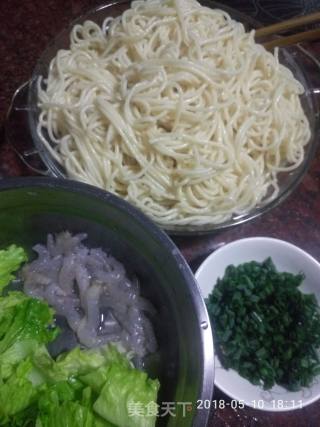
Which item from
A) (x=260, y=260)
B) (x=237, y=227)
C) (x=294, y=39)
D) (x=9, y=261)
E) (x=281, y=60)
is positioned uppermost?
(x=294, y=39)

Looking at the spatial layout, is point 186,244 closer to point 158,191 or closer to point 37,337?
point 158,191

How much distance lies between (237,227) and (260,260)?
0.75 feet

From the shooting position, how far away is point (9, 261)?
1589 millimetres

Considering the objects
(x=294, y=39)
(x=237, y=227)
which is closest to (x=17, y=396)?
(x=237, y=227)

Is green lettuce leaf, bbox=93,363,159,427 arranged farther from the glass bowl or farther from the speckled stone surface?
the glass bowl

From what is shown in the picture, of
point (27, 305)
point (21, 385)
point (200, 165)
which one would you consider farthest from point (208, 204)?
point (21, 385)

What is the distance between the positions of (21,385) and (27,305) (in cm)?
26

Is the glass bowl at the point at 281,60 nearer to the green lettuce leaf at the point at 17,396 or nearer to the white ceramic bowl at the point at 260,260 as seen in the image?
the white ceramic bowl at the point at 260,260

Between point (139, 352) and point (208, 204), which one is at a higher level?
point (208, 204)

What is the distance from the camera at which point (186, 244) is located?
2.03 m

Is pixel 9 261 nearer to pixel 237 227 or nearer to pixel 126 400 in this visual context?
pixel 126 400

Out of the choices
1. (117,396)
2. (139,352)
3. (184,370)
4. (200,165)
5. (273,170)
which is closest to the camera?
(117,396)

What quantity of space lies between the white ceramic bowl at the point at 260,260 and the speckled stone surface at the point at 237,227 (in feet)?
0.27

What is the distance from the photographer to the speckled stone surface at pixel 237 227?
1.80 metres
